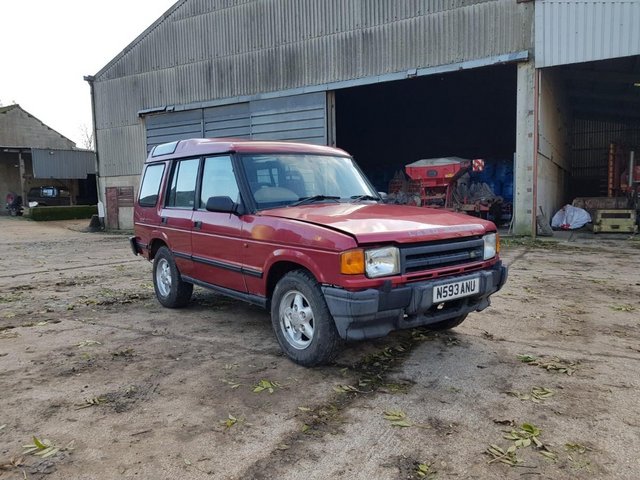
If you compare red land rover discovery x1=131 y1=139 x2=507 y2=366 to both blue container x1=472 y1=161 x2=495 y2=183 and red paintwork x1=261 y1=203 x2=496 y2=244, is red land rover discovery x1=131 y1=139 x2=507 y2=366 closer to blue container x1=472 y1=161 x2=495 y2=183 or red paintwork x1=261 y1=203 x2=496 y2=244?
red paintwork x1=261 y1=203 x2=496 y2=244

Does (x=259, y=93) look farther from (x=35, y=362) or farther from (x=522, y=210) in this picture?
(x=35, y=362)

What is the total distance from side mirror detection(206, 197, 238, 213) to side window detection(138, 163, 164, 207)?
188 cm

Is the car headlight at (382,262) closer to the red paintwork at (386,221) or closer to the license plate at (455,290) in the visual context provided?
the red paintwork at (386,221)

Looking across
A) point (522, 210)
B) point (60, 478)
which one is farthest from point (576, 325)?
point (522, 210)

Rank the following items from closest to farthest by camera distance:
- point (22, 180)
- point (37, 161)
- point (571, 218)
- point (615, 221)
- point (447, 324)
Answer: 1. point (447, 324)
2. point (615, 221)
3. point (571, 218)
4. point (37, 161)
5. point (22, 180)

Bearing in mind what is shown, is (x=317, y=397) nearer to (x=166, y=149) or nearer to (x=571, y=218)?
(x=166, y=149)

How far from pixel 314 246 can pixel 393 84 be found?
1676cm

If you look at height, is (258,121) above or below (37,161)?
above

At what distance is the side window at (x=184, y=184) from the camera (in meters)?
5.35

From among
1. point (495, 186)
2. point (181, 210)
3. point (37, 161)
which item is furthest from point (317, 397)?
point (37, 161)

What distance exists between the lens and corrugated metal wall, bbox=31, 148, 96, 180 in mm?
31062

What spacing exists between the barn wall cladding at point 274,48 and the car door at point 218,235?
404 inches

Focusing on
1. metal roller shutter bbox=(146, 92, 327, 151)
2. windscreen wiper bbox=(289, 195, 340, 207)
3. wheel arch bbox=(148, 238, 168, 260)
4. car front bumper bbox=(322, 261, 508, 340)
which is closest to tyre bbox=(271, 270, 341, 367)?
car front bumper bbox=(322, 261, 508, 340)

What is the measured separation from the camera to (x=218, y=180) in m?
4.92
